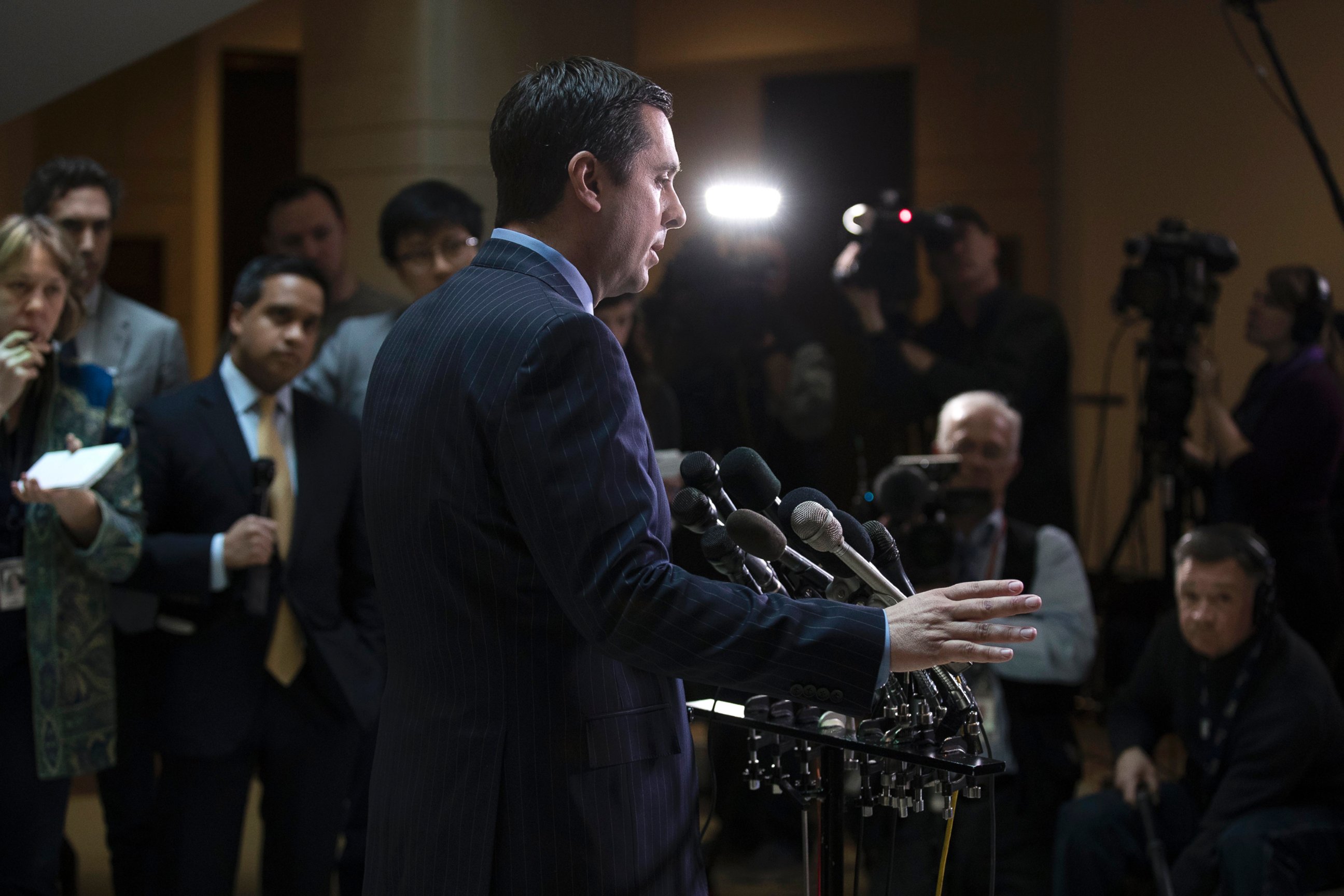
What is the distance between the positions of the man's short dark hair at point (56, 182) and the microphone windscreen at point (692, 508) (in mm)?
2113

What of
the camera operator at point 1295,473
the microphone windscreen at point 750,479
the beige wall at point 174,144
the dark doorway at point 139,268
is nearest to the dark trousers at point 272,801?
the microphone windscreen at point 750,479

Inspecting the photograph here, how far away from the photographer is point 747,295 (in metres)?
3.32

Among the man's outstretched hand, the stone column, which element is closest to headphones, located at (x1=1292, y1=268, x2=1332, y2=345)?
the stone column

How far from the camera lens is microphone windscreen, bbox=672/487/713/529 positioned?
3.99ft

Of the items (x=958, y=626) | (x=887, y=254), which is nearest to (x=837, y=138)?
(x=887, y=254)

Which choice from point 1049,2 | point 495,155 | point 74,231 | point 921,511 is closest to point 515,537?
point 495,155

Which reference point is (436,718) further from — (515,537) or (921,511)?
(921,511)

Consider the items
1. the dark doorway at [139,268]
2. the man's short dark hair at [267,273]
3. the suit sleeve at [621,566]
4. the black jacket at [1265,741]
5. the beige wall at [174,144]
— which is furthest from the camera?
the dark doorway at [139,268]

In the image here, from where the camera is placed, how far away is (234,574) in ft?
8.05

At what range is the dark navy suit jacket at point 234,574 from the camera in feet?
7.79

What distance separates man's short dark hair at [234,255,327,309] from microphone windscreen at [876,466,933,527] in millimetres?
1169

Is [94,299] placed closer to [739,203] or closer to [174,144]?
[739,203]

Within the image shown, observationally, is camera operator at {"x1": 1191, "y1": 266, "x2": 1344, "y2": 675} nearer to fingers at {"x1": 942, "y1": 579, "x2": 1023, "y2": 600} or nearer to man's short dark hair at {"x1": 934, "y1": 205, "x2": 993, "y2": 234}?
man's short dark hair at {"x1": 934, "y1": 205, "x2": 993, "y2": 234}

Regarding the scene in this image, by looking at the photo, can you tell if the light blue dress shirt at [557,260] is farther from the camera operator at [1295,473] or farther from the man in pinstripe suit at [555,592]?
the camera operator at [1295,473]
